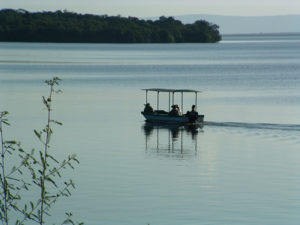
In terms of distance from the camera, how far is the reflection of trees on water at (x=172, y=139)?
30341mm

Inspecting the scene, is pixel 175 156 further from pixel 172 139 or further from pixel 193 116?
pixel 193 116

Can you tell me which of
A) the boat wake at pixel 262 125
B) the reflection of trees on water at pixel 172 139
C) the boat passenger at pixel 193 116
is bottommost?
the reflection of trees on water at pixel 172 139

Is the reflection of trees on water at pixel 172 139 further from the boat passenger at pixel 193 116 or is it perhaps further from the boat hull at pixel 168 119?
the boat passenger at pixel 193 116

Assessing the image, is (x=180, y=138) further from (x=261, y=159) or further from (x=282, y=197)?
(x=282, y=197)

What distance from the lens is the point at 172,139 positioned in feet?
112

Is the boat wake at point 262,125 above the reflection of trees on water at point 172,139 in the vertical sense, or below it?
above

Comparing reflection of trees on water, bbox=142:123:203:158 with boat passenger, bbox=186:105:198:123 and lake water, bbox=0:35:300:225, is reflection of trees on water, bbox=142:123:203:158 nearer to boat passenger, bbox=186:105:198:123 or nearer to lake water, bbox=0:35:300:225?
lake water, bbox=0:35:300:225

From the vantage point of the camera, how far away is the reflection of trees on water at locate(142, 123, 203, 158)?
30.3 metres

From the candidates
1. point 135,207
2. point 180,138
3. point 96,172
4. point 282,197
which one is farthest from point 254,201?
point 180,138

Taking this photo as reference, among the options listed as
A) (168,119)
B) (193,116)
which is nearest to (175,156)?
(193,116)

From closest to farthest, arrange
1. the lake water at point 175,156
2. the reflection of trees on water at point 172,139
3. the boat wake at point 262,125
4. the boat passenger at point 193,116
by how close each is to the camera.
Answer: the lake water at point 175,156, the reflection of trees on water at point 172,139, the boat wake at point 262,125, the boat passenger at point 193,116

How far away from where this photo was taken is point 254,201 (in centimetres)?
2066

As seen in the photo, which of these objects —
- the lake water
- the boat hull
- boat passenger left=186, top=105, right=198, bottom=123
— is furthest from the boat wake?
boat passenger left=186, top=105, right=198, bottom=123

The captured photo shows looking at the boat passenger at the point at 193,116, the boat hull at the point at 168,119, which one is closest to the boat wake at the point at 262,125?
the boat hull at the point at 168,119
